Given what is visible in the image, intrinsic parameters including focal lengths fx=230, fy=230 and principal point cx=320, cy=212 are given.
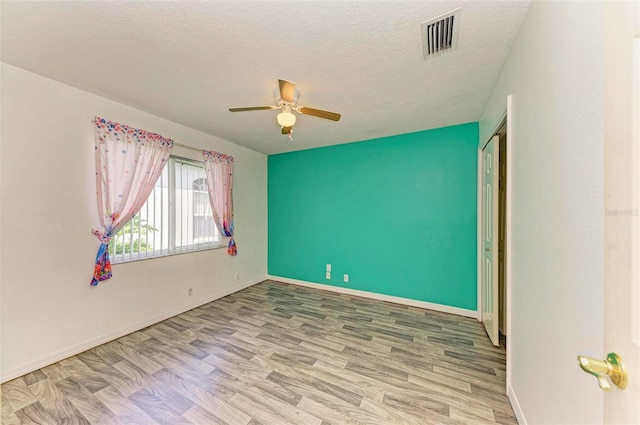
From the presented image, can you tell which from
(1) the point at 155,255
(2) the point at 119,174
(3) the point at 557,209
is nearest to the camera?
(3) the point at 557,209

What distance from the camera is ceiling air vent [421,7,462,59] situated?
1382mm

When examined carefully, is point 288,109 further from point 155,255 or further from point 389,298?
point 389,298

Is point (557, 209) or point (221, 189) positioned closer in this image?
point (557, 209)

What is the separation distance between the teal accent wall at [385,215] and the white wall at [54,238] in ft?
7.12

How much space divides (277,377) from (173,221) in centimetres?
235

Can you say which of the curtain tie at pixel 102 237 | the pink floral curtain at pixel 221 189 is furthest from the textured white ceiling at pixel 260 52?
the curtain tie at pixel 102 237

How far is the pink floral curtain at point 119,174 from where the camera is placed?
233 centimetres

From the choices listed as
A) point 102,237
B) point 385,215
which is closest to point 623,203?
point 385,215

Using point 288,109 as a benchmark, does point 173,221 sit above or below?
below

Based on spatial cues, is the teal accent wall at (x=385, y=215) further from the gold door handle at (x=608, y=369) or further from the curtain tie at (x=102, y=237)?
the gold door handle at (x=608, y=369)

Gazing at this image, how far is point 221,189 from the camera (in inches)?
141

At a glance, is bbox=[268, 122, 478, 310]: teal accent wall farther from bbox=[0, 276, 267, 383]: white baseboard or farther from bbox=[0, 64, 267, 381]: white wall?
bbox=[0, 64, 267, 381]: white wall

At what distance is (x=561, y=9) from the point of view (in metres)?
0.98

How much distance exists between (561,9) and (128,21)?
7.43 feet
